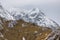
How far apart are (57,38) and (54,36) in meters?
0.83

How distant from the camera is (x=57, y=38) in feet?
166

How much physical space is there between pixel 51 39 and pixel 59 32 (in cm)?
237

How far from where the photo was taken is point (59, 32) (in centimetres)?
5128

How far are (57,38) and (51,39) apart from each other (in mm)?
1468

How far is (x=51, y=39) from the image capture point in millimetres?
51219

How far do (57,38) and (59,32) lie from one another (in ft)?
5.21

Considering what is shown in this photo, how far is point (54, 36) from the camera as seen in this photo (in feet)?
167

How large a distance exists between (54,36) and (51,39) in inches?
39.3
